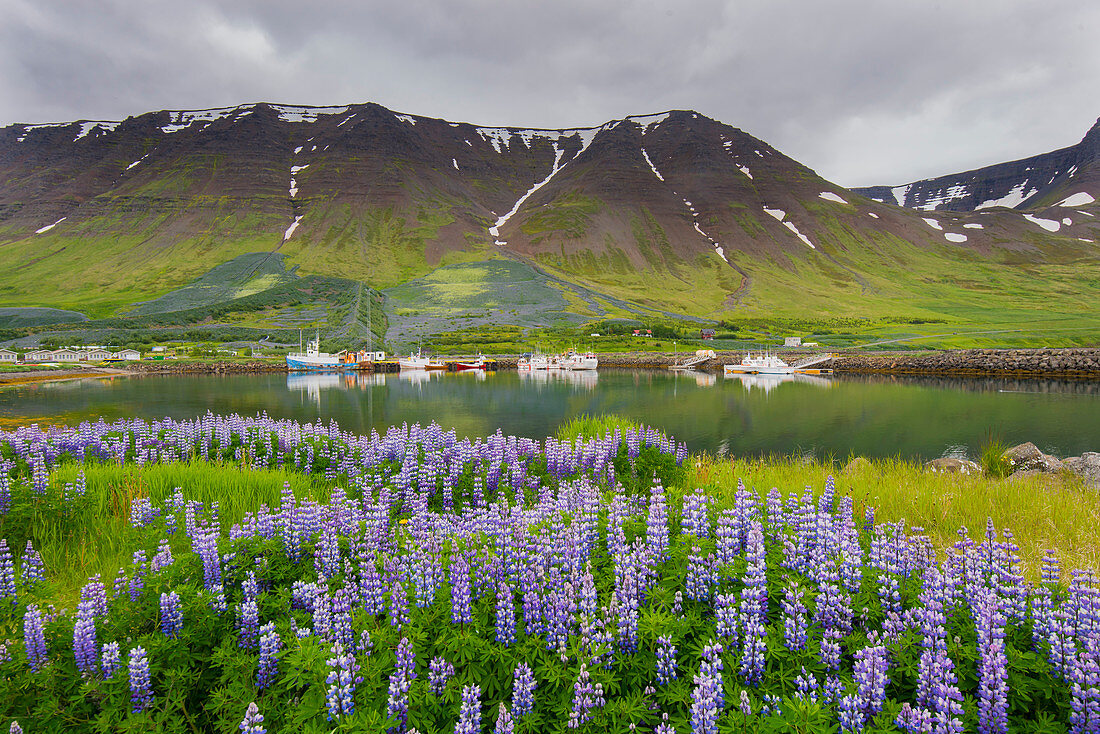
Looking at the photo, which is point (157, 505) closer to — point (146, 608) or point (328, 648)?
point (146, 608)

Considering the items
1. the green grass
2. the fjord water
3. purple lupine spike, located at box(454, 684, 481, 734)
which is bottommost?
the fjord water

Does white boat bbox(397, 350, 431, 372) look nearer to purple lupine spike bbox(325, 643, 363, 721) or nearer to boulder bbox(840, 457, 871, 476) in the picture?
boulder bbox(840, 457, 871, 476)

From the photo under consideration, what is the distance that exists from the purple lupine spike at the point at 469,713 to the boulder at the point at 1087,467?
1467 centimetres

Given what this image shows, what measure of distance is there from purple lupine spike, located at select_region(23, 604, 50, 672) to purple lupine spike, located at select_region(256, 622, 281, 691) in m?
1.50

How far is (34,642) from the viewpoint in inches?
152

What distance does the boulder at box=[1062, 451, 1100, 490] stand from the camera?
41.2ft

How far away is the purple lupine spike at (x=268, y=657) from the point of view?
3811 mm

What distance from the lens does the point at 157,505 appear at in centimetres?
798

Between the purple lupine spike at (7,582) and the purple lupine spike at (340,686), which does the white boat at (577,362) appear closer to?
the purple lupine spike at (7,582)

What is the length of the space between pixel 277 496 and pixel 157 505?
1.58m

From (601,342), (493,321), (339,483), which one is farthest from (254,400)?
(493,321)

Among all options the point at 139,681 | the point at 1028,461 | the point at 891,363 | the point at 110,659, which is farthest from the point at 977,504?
the point at 891,363

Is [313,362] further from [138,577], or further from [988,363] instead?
[988,363]

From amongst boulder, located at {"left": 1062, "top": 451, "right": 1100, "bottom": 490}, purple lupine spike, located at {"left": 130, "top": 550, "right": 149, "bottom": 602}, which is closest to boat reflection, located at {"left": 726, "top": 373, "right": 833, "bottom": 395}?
boulder, located at {"left": 1062, "top": 451, "right": 1100, "bottom": 490}
